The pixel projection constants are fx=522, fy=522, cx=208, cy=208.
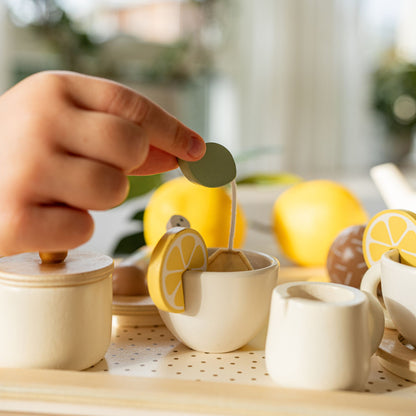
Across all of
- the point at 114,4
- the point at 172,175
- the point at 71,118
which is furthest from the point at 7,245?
the point at 114,4

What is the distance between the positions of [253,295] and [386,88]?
211cm

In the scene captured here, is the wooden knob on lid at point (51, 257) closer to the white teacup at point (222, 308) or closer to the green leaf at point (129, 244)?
the white teacup at point (222, 308)

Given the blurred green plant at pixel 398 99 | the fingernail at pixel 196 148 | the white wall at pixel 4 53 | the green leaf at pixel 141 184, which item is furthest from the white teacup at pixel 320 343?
the blurred green plant at pixel 398 99

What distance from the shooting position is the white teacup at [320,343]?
0.29 metres

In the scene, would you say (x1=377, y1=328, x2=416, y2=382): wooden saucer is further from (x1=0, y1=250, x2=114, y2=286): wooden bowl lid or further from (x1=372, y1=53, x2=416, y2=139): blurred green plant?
(x1=372, y1=53, x2=416, y2=139): blurred green plant

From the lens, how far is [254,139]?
2.32 metres

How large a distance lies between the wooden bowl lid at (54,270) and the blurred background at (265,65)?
152cm

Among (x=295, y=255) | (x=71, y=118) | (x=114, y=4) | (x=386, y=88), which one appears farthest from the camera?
(x=386, y=88)

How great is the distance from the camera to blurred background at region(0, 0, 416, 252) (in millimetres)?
1833

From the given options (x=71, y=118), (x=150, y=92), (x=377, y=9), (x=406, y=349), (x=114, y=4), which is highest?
(x=377, y=9)

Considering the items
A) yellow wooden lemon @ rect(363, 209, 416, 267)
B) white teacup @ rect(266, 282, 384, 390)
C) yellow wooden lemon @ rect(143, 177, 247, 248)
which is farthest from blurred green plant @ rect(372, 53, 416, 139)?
white teacup @ rect(266, 282, 384, 390)

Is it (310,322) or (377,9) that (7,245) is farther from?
(377,9)

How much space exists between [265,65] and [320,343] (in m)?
2.10

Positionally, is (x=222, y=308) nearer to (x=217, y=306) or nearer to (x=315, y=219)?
(x=217, y=306)
